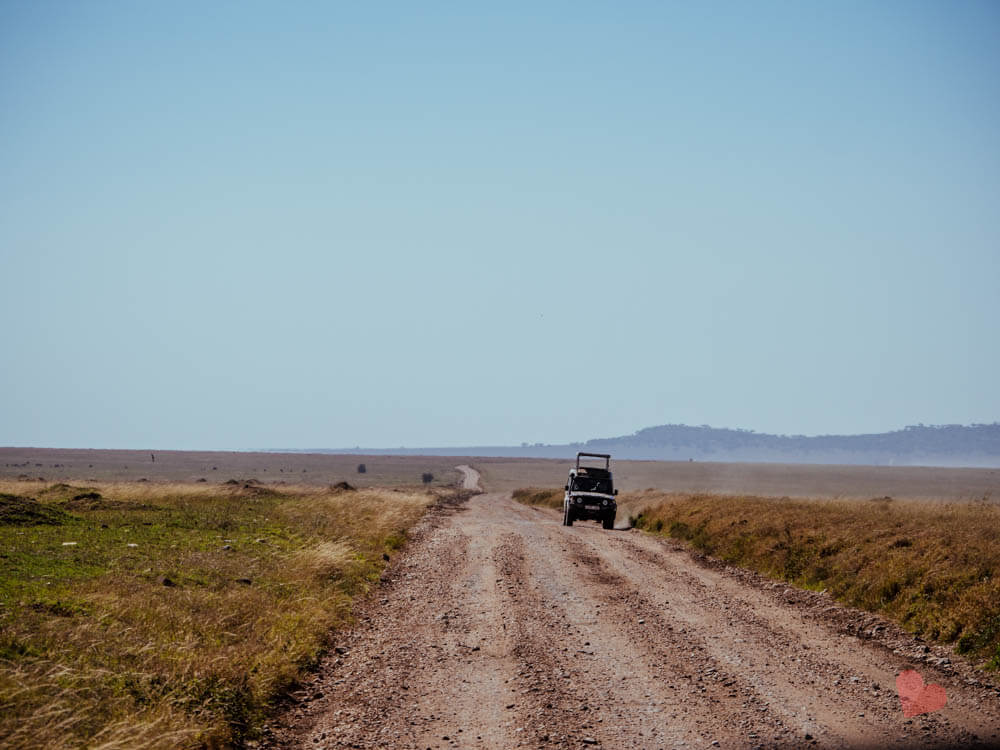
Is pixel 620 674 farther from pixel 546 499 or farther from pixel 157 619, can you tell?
pixel 546 499

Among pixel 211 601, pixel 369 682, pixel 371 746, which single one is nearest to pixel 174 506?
pixel 211 601

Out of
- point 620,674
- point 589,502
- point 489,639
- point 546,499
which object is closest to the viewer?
point 620,674

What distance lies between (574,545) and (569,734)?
56.6 feet

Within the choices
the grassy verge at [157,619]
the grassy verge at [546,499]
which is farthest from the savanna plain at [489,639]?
the grassy verge at [546,499]

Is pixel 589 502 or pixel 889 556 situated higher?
pixel 889 556

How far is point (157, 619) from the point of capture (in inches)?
431

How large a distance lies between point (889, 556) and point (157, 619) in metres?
13.6

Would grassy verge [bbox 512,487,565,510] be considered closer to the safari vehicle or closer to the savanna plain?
the safari vehicle

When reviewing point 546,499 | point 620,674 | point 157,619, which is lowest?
point 546,499

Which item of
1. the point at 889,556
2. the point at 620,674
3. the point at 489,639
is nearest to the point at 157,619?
the point at 489,639

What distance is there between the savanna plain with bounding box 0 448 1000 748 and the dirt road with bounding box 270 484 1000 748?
1.6 inches

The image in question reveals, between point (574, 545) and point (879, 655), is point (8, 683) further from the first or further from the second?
point (574, 545)

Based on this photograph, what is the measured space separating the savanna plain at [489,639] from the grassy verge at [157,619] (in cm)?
4

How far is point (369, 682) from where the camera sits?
32.4 ft
